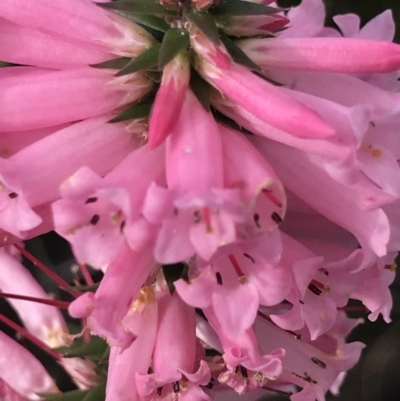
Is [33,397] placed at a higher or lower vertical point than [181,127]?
lower

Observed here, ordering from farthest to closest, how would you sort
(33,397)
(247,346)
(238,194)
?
(33,397), (247,346), (238,194)

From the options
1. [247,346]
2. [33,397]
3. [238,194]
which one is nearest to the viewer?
[238,194]

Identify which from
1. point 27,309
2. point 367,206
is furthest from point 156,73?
point 27,309

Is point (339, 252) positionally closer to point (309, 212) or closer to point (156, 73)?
point (309, 212)

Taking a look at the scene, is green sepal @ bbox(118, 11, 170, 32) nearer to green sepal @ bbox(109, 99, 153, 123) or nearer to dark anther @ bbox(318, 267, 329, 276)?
green sepal @ bbox(109, 99, 153, 123)

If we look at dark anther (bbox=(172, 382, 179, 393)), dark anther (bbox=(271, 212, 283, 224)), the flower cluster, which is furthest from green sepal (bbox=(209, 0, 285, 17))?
dark anther (bbox=(172, 382, 179, 393))

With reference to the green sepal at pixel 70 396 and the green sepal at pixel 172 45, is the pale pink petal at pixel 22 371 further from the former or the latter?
the green sepal at pixel 172 45

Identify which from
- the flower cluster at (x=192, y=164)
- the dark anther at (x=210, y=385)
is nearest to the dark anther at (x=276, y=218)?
the flower cluster at (x=192, y=164)
